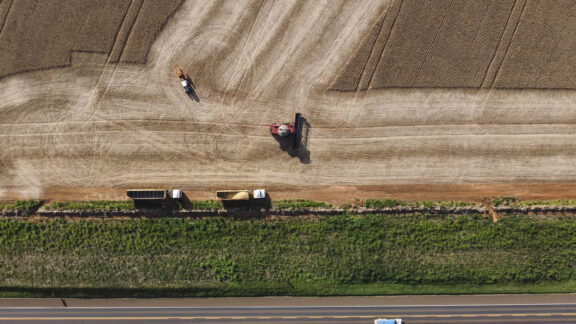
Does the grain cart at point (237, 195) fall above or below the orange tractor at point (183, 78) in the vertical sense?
below

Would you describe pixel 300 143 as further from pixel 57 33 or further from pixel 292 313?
pixel 57 33

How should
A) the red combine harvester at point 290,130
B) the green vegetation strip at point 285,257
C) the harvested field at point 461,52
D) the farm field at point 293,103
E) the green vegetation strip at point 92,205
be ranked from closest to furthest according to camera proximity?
the red combine harvester at point 290,130 < the green vegetation strip at point 285,257 < the green vegetation strip at point 92,205 < the farm field at point 293,103 < the harvested field at point 461,52

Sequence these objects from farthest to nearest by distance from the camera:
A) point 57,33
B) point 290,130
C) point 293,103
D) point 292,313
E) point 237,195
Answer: point 293,103, point 57,33, point 292,313, point 290,130, point 237,195

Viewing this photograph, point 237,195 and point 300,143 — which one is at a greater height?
point 300,143

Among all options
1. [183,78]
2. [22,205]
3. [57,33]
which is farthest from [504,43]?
[22,205]

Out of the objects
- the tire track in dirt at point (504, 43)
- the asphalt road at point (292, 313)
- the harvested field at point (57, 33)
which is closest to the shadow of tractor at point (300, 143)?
the asphalt road at point (292, 313)

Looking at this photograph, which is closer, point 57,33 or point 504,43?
point 57,33

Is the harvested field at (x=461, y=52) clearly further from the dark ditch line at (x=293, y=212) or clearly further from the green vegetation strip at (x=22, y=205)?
the green vegetation strip at (x=22, y=205)

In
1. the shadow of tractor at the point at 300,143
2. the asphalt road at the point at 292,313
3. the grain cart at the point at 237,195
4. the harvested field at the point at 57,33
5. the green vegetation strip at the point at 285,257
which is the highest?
the harvested field at the point at 57,33
